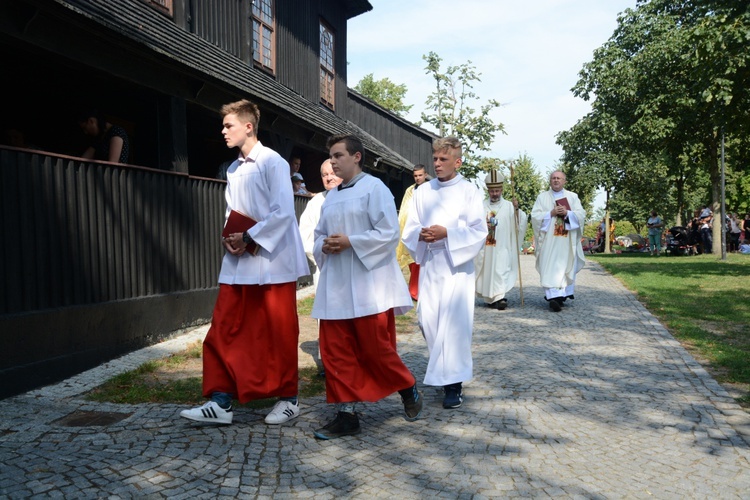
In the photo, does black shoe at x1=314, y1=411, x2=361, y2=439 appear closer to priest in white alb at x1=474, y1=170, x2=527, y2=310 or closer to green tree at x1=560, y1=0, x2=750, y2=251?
priest in white alb at x1=474, y1=170, x2=527, y2=310

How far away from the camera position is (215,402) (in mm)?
4371

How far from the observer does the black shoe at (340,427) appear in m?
4.16

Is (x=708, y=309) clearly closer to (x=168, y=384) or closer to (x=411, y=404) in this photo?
(x=411, y=404)

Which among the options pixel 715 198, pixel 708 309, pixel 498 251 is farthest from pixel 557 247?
pixel 715 198

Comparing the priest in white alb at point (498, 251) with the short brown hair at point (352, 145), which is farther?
the priest in white alb at point (498, 251)

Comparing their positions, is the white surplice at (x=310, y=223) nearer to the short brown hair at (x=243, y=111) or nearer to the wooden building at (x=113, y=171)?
the short brown hair at (x=243, y=111)

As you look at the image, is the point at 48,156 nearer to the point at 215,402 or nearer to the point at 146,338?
the point at 146,338

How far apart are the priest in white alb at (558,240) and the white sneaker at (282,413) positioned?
647cm

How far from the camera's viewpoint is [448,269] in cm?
515

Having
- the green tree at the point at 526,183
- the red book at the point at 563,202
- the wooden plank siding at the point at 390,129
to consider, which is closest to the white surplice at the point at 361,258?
the red book at the point at 563,202

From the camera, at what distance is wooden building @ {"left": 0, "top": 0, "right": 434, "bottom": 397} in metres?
5.53

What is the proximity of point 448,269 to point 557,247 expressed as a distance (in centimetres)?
602

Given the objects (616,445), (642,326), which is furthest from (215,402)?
(642,326)

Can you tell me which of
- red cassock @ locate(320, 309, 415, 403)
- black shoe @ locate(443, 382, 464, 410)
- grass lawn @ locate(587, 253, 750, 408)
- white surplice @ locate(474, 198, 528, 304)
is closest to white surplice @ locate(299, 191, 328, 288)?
red cassock @ locate(320, 309, 415, 403)
